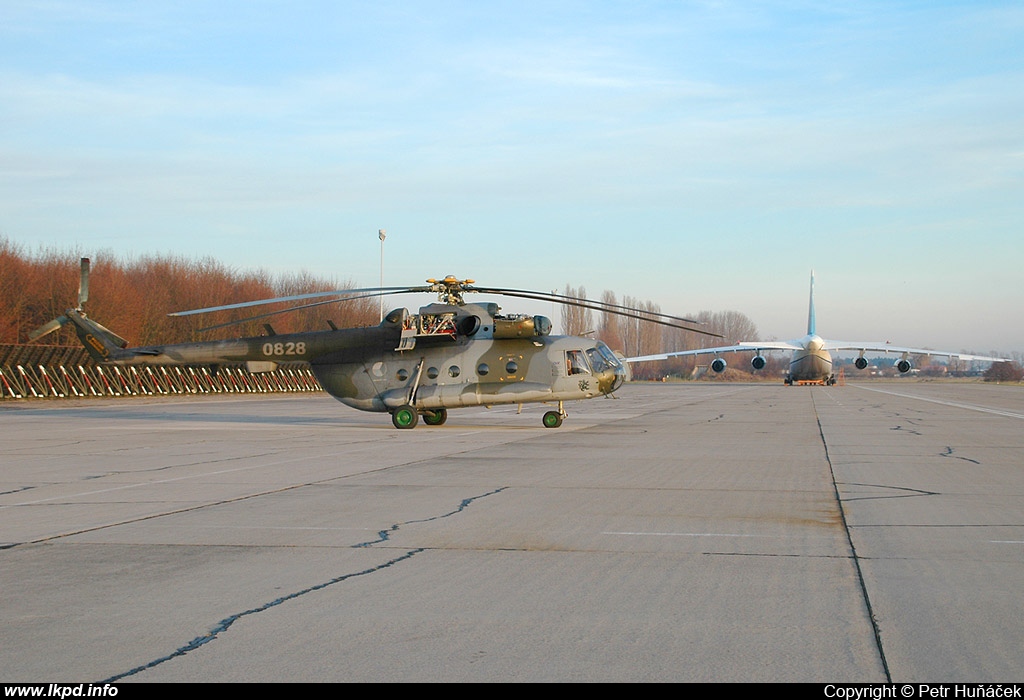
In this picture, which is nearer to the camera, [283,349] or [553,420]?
[553,420]

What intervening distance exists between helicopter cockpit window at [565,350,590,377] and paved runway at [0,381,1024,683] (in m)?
7.42

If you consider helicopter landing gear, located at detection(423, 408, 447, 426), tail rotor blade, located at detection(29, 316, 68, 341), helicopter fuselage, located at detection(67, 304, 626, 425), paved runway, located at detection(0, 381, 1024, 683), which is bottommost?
helicopter landing gear, located at detection(423, 408, 447, 426)

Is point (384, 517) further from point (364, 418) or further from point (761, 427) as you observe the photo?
point (364, 418)

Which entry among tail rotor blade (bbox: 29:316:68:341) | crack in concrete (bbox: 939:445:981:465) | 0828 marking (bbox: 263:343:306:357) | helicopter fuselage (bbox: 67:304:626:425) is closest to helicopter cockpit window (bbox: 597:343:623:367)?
helicopter fuselage (bbox: 67:304:626:425)

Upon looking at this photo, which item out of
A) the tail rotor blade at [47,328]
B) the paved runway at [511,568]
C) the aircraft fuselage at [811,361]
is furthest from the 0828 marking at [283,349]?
the aircraft fuselage at [811,361]

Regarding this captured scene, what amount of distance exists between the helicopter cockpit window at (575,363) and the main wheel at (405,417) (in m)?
3.90

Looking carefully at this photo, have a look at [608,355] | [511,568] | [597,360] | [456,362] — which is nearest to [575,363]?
[597,360]

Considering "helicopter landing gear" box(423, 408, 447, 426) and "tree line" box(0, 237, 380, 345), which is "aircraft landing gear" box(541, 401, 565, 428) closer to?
"helicopter landing gear" box(423, 408, 447, 426)

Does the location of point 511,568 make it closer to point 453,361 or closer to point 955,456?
point 955,456

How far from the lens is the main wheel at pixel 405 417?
24.1m

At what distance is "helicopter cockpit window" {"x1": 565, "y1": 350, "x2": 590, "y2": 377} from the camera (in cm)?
2400

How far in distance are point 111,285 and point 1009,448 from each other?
1899 inches

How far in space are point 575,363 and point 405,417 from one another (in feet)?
14.3

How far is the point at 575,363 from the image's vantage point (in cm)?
2406
